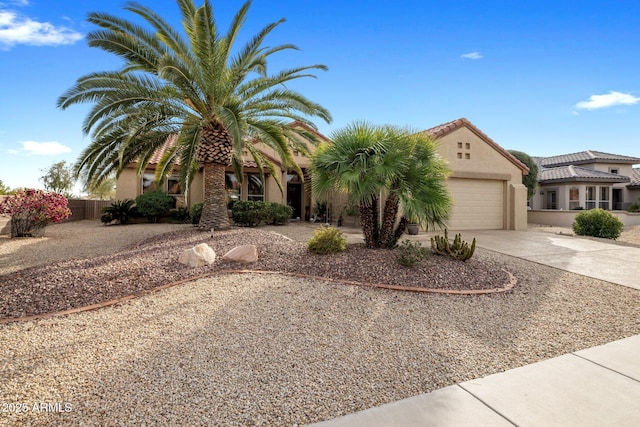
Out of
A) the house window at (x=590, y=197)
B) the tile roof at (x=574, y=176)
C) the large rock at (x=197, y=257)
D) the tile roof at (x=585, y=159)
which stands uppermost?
the tile roof at (x=585, y=159)

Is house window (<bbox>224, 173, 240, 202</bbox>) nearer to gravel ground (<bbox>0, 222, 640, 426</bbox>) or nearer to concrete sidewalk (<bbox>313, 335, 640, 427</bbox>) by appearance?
gravel ground (<bbox>0, 222, 640, 426</bbox>)

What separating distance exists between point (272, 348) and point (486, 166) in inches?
615

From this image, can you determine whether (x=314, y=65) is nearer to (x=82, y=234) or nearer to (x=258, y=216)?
(x=258, y=216)

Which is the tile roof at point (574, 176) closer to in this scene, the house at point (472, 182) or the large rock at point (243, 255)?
the house at point (472, 182)

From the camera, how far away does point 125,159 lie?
11.6m

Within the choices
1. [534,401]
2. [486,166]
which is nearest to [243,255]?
[534,401]

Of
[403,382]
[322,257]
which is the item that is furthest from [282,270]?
[403,382]

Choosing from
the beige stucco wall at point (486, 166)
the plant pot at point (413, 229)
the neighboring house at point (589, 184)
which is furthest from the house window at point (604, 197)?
the plant pot at point (413, 229)

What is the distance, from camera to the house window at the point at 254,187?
1888 centimetres

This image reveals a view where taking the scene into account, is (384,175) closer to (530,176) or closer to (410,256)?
(410,256)

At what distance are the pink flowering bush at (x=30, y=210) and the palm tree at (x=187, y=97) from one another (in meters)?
2.39

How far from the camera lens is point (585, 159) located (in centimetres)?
2975

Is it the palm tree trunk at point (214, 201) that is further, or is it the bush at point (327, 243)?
the palm tree trunk at point (214, 201)

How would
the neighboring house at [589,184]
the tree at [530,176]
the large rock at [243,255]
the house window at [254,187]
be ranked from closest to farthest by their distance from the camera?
the large rock at [243,255] → the house window at [254,187] → the tree at [530,176] → the neighboring house at [589,184]
